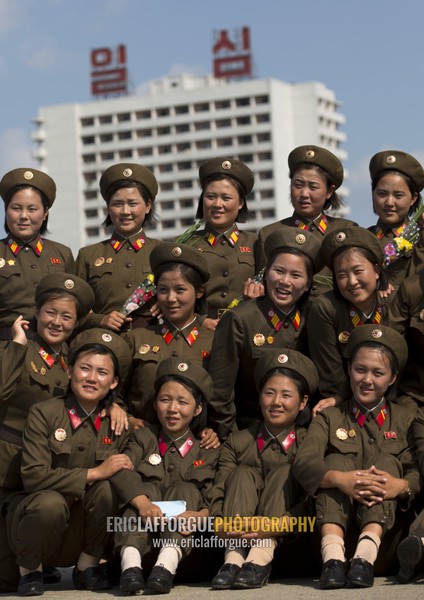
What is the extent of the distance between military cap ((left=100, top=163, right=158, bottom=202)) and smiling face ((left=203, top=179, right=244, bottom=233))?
1.61 ft

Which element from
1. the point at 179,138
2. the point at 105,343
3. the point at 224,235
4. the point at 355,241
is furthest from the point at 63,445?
the point at 179,138

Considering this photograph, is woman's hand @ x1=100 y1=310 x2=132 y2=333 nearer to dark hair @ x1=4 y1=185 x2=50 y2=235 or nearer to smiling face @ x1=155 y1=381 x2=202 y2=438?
dark hair @ x1=4 y1=185 x2=50 y2=235

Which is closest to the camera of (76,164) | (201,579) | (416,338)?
(201,579)

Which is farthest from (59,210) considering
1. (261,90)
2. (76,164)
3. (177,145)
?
(261,90)

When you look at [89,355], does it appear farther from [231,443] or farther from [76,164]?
[76,164]

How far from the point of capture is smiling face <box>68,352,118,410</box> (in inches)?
341

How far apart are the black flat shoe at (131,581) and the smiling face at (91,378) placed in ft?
4.25

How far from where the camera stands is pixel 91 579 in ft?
27.5

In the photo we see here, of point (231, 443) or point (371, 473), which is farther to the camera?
point (231, 443)

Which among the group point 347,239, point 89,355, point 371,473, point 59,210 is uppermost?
point 59,210

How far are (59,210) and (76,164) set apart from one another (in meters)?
5.63

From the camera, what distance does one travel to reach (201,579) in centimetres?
855

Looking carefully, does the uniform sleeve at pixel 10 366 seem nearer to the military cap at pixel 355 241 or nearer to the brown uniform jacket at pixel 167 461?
the brown uniform jacket at pixel 167 461

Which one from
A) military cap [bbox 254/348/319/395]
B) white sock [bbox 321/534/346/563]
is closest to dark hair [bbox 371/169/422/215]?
military cap [bbox 254/348/319/395]
